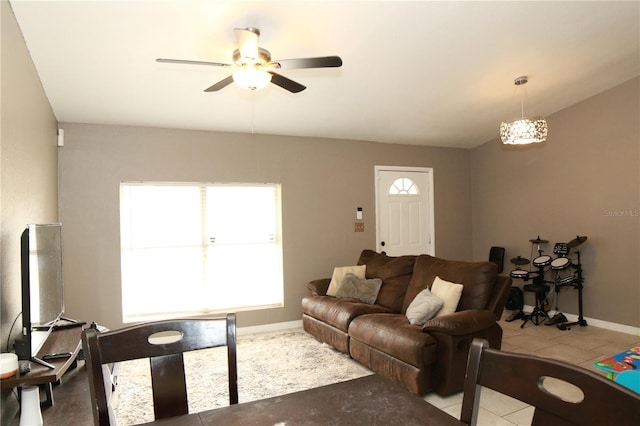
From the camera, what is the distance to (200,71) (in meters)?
3.53

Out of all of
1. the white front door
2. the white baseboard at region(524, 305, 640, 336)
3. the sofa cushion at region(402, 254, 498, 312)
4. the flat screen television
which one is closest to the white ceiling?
the white front door

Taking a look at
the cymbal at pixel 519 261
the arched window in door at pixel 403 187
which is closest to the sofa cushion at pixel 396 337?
the arched window in door at pixel 403 187

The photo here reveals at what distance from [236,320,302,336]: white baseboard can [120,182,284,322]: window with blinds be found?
246mm

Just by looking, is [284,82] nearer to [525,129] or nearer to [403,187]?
[525,129]

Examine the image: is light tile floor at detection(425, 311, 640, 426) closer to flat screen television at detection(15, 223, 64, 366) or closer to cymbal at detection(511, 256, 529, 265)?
cymbal at detection(511, 256, 529, 265)

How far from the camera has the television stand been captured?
1.60 meters

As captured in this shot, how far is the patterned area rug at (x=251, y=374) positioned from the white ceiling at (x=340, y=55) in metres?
2.61

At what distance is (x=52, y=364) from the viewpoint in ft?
5.91

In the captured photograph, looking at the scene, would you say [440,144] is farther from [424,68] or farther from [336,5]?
[336,5]

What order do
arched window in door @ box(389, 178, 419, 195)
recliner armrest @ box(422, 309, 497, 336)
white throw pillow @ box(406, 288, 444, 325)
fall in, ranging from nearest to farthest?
recliner armrest @ box(422, 309, 497, 336) → white throw pillow @ box(406, 288, 444, 325) → arched window in door @ box(389, 178, 419, 195)

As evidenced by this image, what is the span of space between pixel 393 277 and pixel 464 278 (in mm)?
958

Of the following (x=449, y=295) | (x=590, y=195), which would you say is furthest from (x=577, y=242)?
(x=449, y=295)

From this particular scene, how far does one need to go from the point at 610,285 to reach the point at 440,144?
9.71 ft

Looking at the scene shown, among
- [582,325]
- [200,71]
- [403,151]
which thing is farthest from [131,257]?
[582,325]
